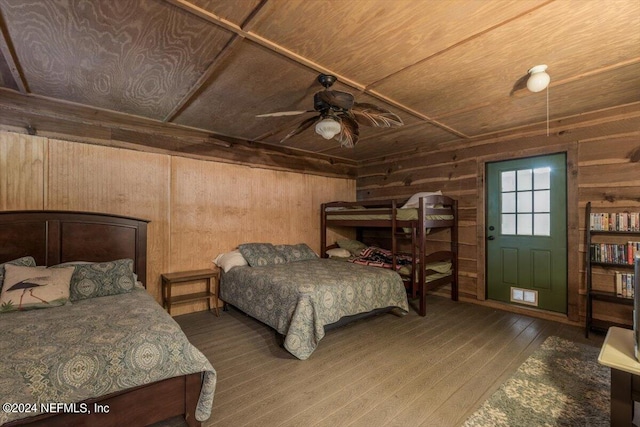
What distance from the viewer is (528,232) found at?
11.7ft

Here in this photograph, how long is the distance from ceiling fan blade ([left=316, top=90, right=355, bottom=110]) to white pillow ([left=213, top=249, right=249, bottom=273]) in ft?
7.74

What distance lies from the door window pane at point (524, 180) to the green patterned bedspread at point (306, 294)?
2054 mm

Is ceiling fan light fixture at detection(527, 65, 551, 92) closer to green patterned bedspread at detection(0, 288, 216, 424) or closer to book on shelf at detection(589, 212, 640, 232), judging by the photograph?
book on shelf at detection(589, 212, 640, 232)

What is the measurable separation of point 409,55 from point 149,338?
7.89ft

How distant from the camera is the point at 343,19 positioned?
1563 millimetres

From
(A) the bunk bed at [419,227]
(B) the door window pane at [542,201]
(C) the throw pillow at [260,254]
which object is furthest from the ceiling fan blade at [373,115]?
(B) the door window pane at [542,201]

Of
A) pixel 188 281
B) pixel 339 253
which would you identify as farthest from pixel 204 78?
pixel 339 253

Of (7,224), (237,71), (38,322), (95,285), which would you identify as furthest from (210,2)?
(7,224)

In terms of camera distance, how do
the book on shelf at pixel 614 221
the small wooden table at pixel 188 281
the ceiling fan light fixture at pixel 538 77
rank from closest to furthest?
the ceiling fan light fixture at pixel 538 77 → the book on shelf at pixel 614 221 → the small wooden table at pixel 188 281

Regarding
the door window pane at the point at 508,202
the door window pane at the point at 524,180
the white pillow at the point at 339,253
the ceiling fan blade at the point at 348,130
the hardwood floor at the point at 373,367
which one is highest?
the ceiling fan blade at the point at 348,130

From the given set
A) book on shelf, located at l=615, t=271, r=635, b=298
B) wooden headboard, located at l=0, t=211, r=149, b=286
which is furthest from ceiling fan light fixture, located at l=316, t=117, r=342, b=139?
book on shelf, located at l=615, t=271, r=635, b=298

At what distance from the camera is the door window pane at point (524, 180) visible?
11.7 feet

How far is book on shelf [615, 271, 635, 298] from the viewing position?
106 inches

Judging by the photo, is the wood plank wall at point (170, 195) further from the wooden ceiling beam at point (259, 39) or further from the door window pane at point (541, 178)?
the door window pane at point (541, 178)
